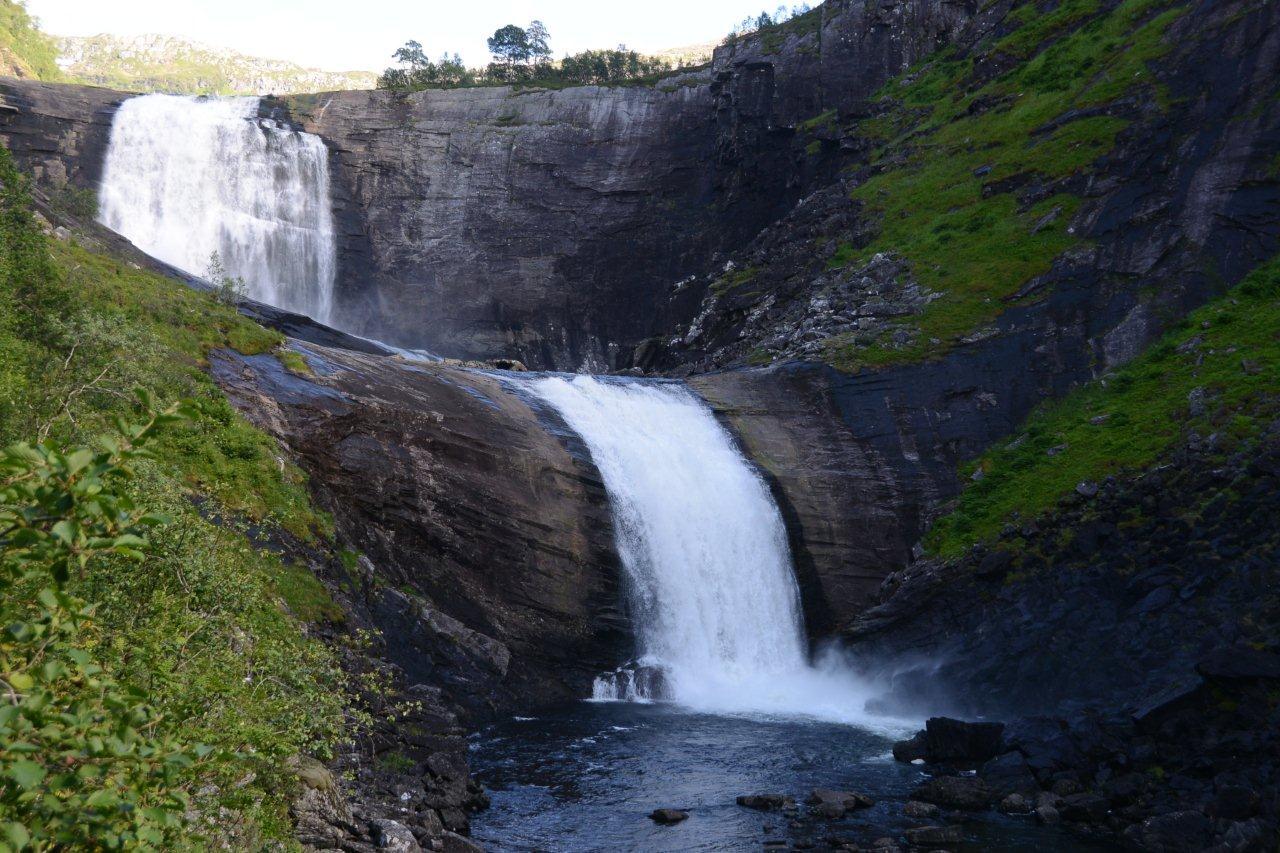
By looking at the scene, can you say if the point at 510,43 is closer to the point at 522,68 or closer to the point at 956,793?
the point at 522,68

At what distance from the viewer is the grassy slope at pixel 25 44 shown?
7400cm

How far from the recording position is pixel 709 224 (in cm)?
5916

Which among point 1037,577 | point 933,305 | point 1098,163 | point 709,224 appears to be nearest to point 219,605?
point 1037,577

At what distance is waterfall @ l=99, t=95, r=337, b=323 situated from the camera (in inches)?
2098

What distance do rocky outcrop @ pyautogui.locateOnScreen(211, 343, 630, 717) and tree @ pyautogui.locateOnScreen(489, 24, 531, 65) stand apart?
6558 centimetres

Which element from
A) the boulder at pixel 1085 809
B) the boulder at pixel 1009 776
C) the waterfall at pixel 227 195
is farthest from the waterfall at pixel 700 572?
the waterfall at pixel 227 195

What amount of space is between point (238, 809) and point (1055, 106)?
45543 millimetres

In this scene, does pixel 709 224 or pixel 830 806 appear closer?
pixel 830 806

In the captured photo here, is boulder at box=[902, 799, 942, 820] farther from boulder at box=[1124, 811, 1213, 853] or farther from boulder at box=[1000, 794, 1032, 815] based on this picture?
boulder at box=[1124, 811, 1213, 853]

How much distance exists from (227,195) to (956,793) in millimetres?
51868

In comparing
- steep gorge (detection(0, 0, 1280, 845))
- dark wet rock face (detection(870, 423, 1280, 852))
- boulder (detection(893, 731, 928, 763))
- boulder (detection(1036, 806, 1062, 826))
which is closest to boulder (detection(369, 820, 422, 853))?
steep gorge (detection(0, 0, 1280, 845))

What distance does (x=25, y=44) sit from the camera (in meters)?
78.4

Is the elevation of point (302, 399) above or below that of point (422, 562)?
above

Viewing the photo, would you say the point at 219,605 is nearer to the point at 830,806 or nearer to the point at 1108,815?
the point at 830,806
